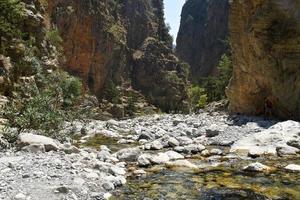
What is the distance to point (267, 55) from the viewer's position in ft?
81.6

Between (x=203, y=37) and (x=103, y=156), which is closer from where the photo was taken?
(x=103, y=156)

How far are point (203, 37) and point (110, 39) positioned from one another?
4592cm

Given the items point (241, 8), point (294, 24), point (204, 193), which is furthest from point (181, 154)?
point (241, 8)

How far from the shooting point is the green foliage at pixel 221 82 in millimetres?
49594

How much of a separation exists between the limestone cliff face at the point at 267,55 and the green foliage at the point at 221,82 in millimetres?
19060

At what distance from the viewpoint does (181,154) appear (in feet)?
48.3

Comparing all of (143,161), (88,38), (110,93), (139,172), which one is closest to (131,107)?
(110,93)

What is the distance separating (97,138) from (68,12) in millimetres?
34804

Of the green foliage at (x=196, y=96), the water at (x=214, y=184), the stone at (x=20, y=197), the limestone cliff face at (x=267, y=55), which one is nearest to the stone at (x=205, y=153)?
the water at (x=214, y=184)

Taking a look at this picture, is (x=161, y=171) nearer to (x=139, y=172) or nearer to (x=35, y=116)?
→ (x=139, y=172)

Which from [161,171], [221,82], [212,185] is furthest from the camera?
[221,82]

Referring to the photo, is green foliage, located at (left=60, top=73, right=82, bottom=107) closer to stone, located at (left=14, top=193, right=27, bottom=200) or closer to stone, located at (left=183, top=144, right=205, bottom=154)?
stone, located at (left=183, top=144, right=205, bottom=154)

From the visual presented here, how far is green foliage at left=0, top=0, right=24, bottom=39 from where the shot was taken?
23.1 m

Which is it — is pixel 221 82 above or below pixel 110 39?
below
